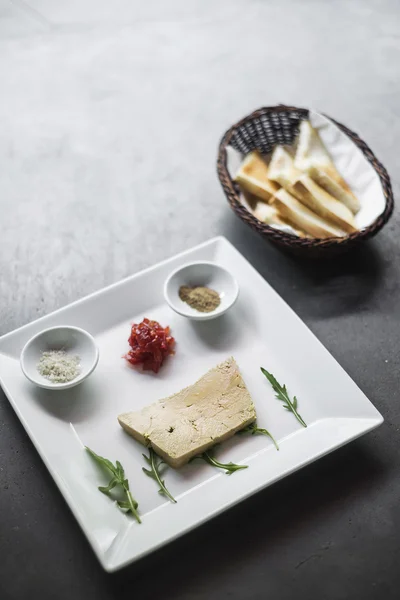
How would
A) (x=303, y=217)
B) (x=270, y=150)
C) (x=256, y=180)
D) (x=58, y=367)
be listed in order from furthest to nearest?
1. (x=270, y=150)
2. (x=256, y=180)
3. (x=303, y=217)
4. (x=58, y=367)

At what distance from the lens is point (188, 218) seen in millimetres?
3168

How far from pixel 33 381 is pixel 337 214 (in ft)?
4.60

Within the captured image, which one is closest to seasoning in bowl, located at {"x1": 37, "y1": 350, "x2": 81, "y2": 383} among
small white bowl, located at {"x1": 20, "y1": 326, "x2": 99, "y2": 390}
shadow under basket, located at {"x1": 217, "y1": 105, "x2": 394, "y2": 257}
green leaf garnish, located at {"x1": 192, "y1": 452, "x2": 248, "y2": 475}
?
small white bowl, located at {"x1": 20, "y1": 326, "x2": 99, "y2": 390}

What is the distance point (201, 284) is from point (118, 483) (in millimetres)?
900

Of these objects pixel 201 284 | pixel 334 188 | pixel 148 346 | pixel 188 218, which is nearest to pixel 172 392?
pixel 148 346

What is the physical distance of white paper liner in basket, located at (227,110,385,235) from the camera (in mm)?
2904

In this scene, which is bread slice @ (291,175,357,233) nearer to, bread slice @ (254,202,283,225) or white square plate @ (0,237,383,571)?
bread slice @ (254,202,283,225)

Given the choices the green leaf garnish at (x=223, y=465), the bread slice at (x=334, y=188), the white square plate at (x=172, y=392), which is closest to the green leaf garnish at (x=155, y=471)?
the white square plate at (x=172, y=392)

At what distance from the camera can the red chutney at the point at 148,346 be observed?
247 centimetres

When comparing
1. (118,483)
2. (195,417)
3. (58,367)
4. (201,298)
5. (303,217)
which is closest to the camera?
(118,483)

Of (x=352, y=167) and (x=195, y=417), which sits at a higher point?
(x=352, y=167)

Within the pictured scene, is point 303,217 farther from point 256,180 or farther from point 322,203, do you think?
point 256,180

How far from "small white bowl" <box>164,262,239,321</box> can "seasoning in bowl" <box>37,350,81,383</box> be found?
436 millimetres

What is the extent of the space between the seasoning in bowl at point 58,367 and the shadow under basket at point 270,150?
910 millimetres
